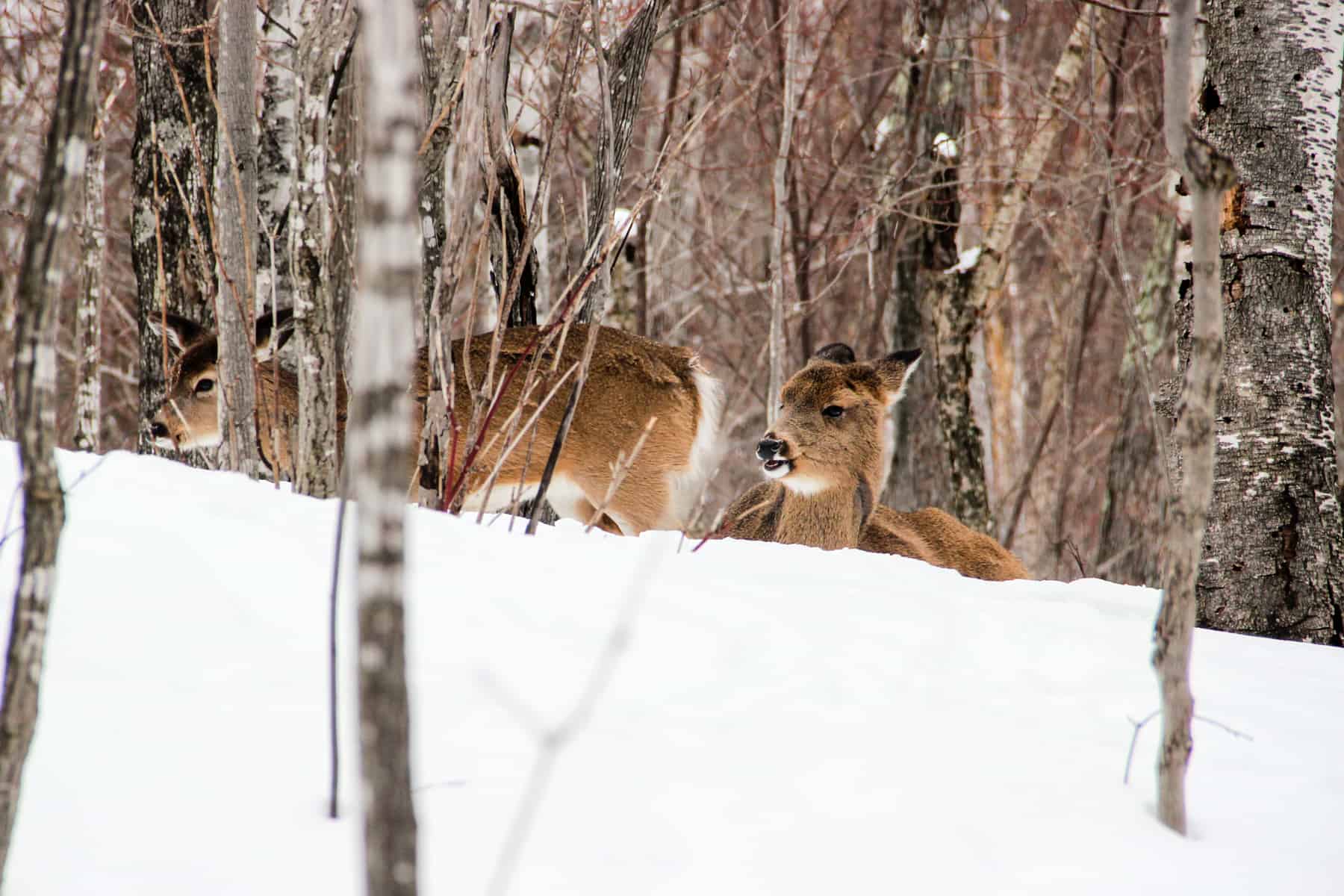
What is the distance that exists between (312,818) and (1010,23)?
13.2 m

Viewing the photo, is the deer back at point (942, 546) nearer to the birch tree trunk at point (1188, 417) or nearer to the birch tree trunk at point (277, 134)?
the birch tree trunk at point (277, 134)

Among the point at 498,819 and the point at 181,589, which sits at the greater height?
the point at 181,589

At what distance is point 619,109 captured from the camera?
495cm

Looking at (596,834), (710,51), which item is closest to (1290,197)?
(596,834)

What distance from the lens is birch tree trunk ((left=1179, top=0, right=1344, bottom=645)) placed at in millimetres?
3990

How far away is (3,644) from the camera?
7.35 ft

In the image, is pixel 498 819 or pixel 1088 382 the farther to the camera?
pixel 1088 382

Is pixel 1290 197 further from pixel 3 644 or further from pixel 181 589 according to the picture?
pixel 3 644

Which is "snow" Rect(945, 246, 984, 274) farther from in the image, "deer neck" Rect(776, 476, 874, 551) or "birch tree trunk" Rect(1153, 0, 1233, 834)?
"birch tree trunk" Rect(1153, 0, 1233, 834)

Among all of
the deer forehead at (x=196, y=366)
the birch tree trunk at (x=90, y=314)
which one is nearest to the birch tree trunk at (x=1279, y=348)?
the deer forehead at (x=196, y=366)

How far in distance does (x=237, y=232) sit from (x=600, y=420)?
2278 millimetres

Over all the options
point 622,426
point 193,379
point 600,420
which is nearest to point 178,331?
point 193,379

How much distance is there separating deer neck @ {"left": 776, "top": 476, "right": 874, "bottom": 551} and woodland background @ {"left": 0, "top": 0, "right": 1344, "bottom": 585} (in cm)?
119

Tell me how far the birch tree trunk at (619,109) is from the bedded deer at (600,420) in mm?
1585
